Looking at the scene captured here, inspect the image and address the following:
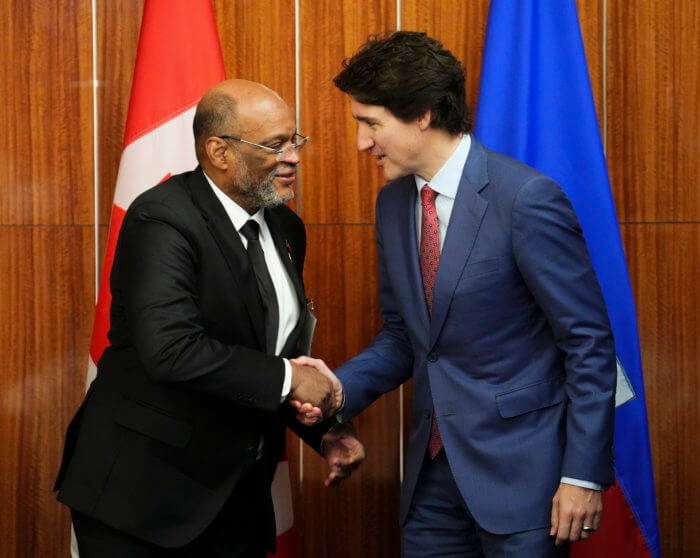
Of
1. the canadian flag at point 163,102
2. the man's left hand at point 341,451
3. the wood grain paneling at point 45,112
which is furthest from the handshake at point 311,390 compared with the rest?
the wood grain paneling at point 45,112

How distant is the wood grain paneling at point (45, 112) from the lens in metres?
3.05

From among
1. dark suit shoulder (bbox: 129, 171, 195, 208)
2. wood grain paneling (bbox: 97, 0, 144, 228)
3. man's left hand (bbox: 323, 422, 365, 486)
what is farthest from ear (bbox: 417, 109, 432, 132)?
wood grain paneling (bbox: 97, 0, 144, 228)

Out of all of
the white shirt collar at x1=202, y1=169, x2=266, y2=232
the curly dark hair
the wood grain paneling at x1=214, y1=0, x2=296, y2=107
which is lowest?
the white shirt collar at x1=202, y1=169, x2=266, y2=232

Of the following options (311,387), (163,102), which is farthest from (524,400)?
(163,102)

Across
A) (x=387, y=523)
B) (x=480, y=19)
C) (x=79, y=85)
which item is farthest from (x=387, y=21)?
(x=387, y=523)

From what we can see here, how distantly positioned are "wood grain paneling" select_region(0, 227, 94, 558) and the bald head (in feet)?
3.96

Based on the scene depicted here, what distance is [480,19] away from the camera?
312cm

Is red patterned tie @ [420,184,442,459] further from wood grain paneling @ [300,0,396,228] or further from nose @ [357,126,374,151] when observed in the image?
wood grain paneling @ [300,0,396,228]

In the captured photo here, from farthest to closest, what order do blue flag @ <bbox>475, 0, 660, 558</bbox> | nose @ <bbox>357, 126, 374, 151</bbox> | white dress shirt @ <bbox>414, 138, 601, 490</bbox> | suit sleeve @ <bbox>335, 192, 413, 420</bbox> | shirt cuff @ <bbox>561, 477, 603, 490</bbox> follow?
1. blue flag @ <bbox>475, 0, 660, 558</bbox>
2. suit sleeve @ <bbox>335, 192, 413, 420</bbox>
3. nose @ <bbox>357, 126, 374, 151</bbox>
4. white dress shirt @ <bbox>414, 138, 601, 490</bbox>
5. shirt cuff @ <bbox>561, 477, 603, 490</bbox>

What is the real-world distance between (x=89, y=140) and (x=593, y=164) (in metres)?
1.95

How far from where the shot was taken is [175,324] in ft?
5.89

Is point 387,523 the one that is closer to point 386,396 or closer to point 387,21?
point 386,396

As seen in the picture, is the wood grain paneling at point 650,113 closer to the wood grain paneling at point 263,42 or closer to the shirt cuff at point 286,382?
the wood grain paneling at point 263,42

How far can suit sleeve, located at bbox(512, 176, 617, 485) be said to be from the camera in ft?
5.77
